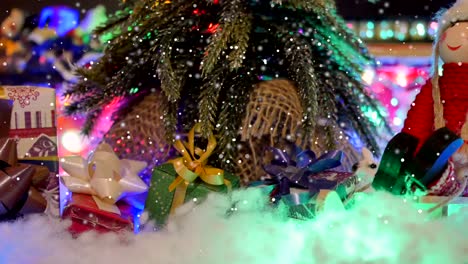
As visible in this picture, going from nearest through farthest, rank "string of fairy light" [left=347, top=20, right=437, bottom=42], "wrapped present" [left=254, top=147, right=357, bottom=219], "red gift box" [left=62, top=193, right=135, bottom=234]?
"wrapped present" [left=254, top=147, right=357, bottom=219] < "red gift box" [left=62, top=193, right=135, bottom=234] < "string of fairy light" [left=347, top=20, right=437, bottom=42]

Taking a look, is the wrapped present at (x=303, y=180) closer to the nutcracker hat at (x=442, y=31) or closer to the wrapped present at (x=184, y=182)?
the wrapped present at (x=184, y=182)

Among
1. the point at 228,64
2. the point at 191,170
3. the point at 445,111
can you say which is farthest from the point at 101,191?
the point at 445,111

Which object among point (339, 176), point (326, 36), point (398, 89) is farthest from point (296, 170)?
point (398, 89)

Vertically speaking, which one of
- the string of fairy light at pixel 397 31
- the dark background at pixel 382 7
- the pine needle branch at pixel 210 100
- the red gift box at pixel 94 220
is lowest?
the red gift box at pixel 94 220

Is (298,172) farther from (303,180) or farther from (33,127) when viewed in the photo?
(33,127)

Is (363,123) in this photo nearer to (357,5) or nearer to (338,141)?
(338,141)

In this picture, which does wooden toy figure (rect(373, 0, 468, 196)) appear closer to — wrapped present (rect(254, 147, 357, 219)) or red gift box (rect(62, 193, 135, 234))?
wrapped present (rect(254, 147, 357, 219))

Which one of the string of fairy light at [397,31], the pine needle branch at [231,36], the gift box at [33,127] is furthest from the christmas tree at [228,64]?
the string of fairy light at [397,31]

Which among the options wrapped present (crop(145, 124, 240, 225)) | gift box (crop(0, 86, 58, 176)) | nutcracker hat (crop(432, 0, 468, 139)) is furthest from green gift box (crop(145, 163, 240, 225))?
nutcracker hat (crop(432, 0, 468, 139))
